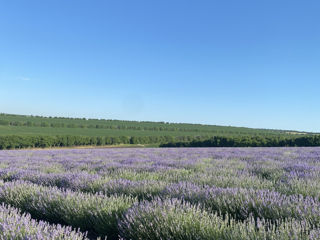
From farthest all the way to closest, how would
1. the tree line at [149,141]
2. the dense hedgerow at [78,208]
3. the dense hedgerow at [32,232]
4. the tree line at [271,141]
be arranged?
the tree line at [149,141] < the tree line at [271,141] < the dense hedgerow at [78,208] < the dense hedgerow at [32,232]

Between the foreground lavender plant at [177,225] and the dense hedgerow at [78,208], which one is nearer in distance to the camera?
the foreground lavender plant at [177,225]

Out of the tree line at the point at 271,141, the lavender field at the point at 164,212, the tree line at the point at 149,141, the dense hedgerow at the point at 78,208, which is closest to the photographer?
the lavender field at the point at 164,212

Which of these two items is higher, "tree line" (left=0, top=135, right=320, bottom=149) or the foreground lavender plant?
the foreground lavender plant

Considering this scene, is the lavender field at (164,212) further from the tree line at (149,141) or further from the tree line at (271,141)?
the tree line at (149,141)

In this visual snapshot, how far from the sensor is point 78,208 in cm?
298

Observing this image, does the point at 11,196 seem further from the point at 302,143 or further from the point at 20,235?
the point at 302,143

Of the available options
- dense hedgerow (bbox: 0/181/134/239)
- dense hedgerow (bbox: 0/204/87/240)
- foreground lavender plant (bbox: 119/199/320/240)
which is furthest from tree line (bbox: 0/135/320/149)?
dense hedgerow (bbox: 0/204/87/240)

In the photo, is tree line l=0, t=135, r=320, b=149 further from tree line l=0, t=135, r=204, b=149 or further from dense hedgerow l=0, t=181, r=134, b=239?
dense hedgerow l=0, t=181, r=134, b=239

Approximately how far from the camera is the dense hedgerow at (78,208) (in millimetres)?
2727

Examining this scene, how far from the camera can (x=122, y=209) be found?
287 centimetres

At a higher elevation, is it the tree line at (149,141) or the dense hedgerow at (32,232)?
the dense hedgerow at (32,232)

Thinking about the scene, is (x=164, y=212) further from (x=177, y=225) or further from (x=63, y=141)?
(x=63, y=141)

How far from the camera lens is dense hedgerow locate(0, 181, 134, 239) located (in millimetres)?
2727

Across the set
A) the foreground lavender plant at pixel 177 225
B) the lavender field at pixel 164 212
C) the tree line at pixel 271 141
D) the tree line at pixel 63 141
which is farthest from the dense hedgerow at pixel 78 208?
the tree line at pixel 63 141
